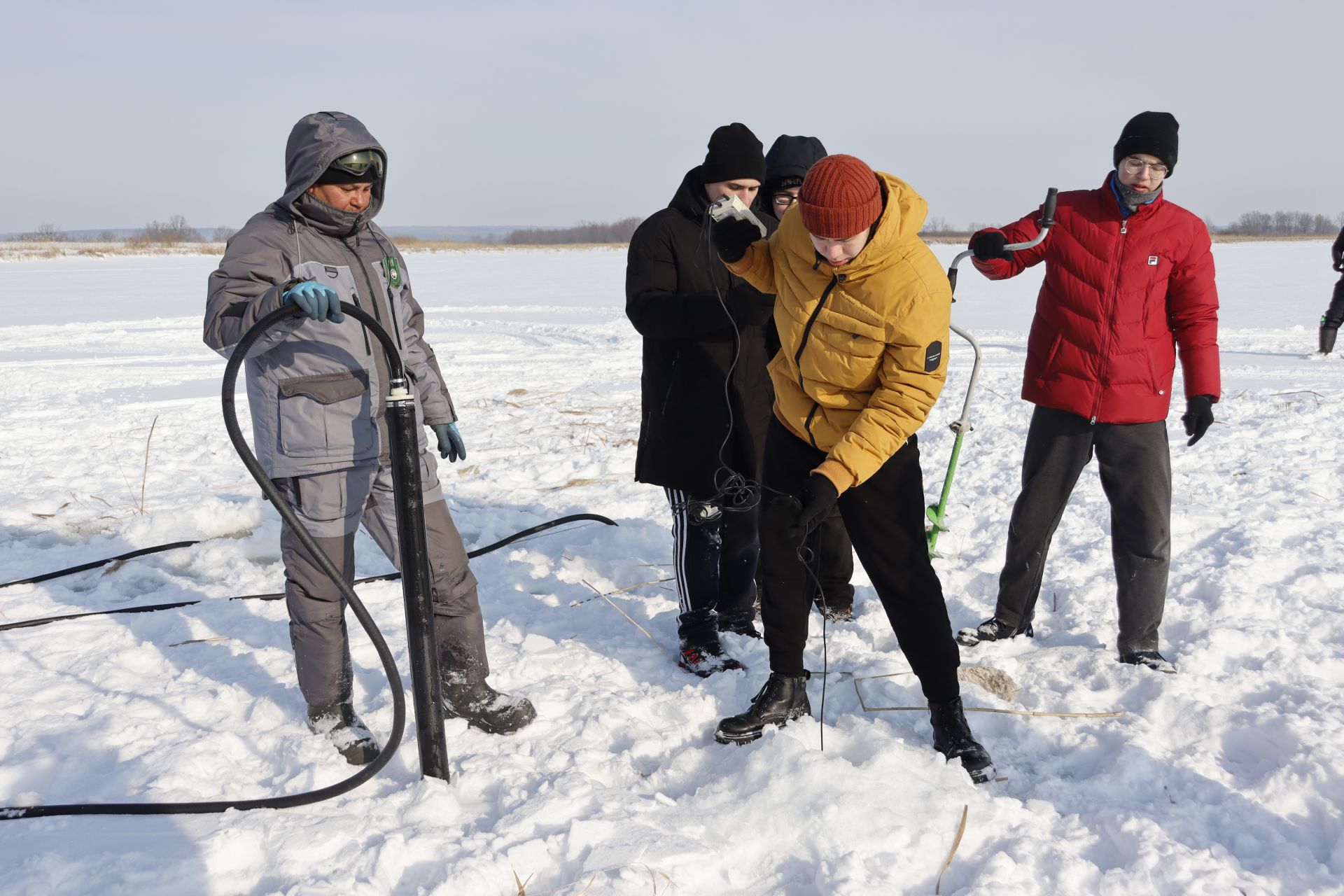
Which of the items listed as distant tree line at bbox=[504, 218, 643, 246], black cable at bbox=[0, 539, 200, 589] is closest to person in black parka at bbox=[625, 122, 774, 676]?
black cable at bbox=[0, 539, 200, 589]

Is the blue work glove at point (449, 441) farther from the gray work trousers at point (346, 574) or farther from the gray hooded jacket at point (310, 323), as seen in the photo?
the gray hooded jacket at point (310, 323)

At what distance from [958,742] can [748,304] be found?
A: 1495 millimetres

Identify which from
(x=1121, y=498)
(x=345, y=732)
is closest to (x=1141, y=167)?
(x=1121, y=498)

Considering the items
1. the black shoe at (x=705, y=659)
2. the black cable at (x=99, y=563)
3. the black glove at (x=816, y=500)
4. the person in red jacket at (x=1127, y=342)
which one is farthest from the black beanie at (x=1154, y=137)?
the black cable at (x=99, y=563)

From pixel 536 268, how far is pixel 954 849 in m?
28.3

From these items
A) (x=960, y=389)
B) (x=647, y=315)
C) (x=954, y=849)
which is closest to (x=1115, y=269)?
(x=647, y=315)

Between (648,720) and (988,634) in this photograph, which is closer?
(648,720)

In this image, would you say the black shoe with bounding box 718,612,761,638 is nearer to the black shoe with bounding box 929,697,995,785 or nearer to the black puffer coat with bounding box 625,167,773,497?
the black puffer coat with bounding box 625,167,773,497

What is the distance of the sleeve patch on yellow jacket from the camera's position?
2361 millimetres

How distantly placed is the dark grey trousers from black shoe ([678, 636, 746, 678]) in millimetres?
1144

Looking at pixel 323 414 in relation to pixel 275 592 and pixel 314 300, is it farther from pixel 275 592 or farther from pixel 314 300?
pixel 275 592

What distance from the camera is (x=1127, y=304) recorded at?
9.96 ft

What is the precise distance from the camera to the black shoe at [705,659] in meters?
3.24

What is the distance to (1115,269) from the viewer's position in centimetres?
303
